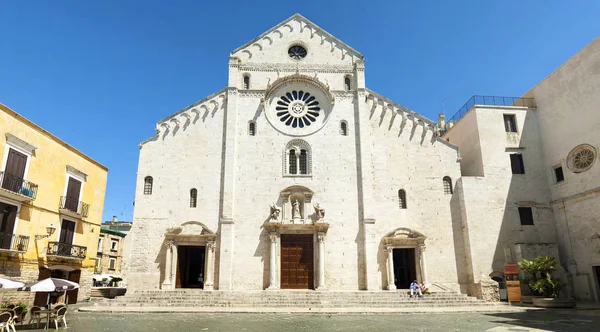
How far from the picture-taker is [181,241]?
77.8ft

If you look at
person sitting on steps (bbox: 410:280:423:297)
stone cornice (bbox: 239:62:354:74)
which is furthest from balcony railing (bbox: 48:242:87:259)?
person sitting on steps (bbox: 410:280:423:297)

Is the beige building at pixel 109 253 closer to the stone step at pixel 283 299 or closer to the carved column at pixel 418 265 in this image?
the stone step at pixel 283 299

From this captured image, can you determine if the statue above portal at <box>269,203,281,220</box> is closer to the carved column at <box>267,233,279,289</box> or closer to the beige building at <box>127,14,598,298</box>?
the beige building at <box>127,14,598,298</box>

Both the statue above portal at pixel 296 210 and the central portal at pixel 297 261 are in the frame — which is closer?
the central portal at pixel 297 261

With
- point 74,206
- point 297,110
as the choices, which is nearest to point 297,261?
point 297,110

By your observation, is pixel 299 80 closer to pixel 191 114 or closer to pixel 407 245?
pixel 191 114

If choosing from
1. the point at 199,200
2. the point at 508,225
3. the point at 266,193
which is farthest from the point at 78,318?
the point at 508,225

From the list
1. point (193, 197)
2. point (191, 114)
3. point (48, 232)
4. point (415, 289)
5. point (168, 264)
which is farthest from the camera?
point (191, 114)

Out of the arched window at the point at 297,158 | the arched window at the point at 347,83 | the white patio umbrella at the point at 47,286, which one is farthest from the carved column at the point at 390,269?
the white patio umbrella at the point at 47,286

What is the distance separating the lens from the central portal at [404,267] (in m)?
24.6

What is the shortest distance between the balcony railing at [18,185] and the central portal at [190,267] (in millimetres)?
8327

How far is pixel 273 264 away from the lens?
23312 mm

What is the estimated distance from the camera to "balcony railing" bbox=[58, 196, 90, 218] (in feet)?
74.4

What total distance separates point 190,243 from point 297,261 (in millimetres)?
6644
